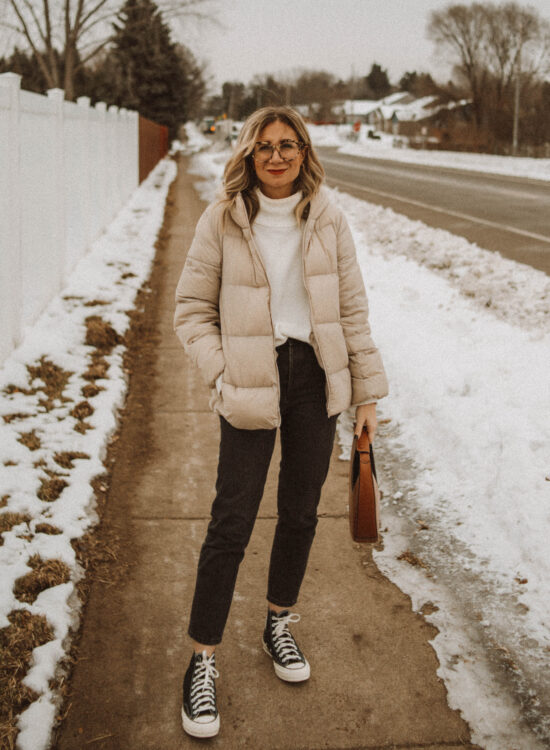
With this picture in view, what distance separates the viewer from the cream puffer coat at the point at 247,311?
7.78ft

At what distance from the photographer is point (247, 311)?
2369 millimetres

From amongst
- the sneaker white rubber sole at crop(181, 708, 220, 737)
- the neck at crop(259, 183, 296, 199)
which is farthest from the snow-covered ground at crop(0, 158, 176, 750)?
the neck at crop(259, 183, 296, 199)

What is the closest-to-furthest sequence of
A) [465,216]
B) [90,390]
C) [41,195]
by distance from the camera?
[90,390] → [41,195] → [465,216]

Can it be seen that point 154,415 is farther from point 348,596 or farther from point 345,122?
point 345,122

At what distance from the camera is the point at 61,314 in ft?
23.6

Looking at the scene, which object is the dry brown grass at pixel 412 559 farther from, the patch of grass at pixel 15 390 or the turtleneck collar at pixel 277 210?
the patch of grass at pixel 15 390

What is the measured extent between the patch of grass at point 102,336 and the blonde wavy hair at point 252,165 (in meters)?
4.08

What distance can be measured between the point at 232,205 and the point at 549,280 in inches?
230

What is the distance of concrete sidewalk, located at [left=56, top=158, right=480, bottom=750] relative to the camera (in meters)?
2.50

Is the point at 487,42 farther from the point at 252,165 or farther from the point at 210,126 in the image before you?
the point at 252,165

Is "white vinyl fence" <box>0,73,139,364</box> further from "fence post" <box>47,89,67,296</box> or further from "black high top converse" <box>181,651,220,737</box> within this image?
"black high top converse" <box>181,651,220,737</box>

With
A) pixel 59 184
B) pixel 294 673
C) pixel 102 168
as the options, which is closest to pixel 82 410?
pixel 294 673

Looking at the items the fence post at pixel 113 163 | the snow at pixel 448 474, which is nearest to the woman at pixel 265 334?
the snow at pixel 448 474

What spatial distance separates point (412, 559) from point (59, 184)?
19.1ft
